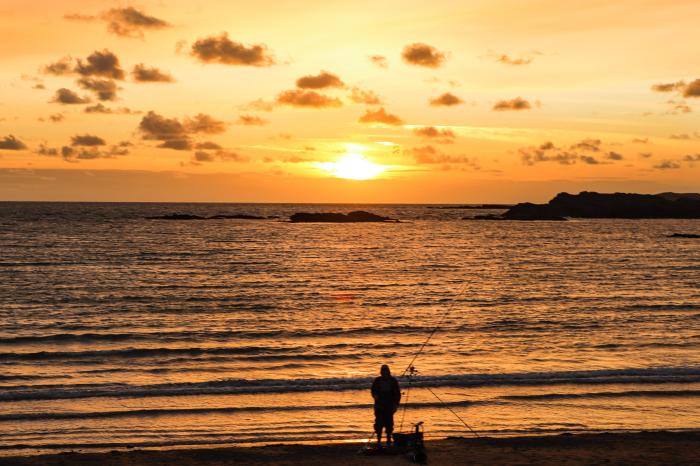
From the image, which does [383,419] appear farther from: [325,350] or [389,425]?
[325,350]

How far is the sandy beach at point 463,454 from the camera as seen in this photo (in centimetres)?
1609

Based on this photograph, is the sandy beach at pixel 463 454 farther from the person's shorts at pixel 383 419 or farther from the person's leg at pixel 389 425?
the person's shorts at pixel 383 419

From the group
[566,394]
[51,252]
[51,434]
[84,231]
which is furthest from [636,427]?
[84,231]

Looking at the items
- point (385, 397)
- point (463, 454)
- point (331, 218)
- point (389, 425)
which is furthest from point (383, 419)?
point (331, 218)

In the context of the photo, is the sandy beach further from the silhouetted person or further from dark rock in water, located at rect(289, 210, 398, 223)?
dark rock in water, located at rect(289, 210, 398, 223)

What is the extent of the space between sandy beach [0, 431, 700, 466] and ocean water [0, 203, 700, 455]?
1.31 meters

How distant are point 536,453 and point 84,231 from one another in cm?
11890

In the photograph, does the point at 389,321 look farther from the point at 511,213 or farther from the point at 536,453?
the point at 511,213

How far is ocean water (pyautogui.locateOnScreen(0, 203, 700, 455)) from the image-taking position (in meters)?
20.3

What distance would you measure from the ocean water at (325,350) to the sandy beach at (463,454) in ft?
4.29

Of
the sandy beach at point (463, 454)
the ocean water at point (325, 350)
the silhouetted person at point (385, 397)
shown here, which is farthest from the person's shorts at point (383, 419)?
the ocean water at point (325, 350)

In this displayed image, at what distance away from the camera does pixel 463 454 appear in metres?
16.6

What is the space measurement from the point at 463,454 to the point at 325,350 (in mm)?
13846

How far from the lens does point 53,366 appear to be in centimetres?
2669
